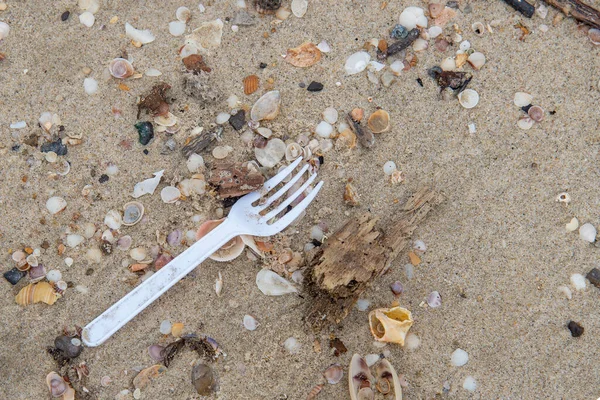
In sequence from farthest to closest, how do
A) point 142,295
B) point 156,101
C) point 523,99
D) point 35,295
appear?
point 523,99, point 156,101, point 35,295, point 142,295

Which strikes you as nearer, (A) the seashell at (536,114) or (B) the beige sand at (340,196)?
(B) the beige sand at (340,196)

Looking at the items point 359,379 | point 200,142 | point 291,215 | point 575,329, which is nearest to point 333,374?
point 359,379

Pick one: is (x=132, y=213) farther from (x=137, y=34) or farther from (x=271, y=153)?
(x=137, y=34)

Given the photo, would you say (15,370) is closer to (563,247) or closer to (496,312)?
(496,312)

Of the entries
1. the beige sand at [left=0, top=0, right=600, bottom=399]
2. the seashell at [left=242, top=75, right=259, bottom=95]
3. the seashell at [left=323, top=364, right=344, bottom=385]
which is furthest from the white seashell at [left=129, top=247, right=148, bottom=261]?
the seashell at [left=323, top=364, right=344, bottom=385]

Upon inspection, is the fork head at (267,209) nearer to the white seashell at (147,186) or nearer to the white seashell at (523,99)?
the white seashell at (147,186)

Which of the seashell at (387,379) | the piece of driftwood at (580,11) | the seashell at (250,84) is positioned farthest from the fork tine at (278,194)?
the piece of driftwood at (580,11)
